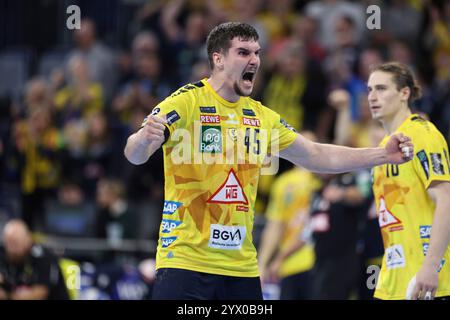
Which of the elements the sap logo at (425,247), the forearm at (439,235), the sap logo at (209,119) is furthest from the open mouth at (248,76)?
the sap logo at (425,247)

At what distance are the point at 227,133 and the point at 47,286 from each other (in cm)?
467

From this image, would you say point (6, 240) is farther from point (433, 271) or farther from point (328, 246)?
point (433, 271)

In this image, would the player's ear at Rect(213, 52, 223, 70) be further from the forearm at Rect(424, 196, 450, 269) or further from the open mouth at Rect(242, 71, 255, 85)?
the forearm at Rect(424, 196, 450, 269)

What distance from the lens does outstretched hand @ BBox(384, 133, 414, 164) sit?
7.06m

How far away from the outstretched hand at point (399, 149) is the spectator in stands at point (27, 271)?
16.0 ft

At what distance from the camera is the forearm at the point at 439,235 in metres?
6.91

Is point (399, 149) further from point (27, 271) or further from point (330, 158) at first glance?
point (27, 271)

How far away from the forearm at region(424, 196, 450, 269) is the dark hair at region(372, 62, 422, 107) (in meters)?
1.11

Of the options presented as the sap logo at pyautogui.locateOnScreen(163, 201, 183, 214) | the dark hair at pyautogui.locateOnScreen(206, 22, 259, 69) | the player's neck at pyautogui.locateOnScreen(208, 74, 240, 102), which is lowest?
the sap logo at pyautogui.locateOnScreen(163, 201, 183, 214)
